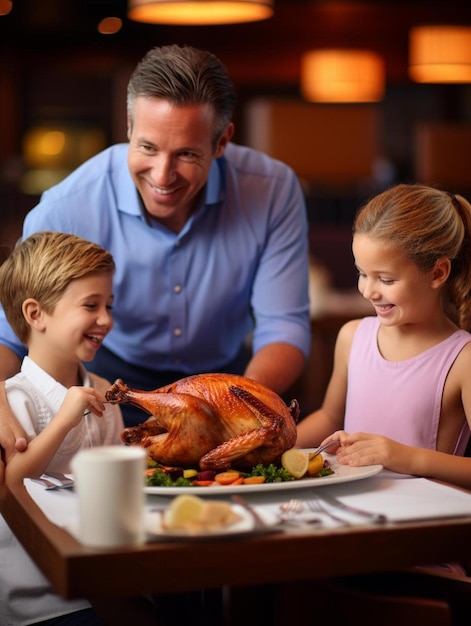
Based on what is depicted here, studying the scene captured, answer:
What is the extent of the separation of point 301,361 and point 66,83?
Answer: 7616 millimetres

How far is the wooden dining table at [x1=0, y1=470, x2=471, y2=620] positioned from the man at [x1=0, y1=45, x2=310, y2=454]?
1.03m

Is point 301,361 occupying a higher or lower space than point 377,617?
higher

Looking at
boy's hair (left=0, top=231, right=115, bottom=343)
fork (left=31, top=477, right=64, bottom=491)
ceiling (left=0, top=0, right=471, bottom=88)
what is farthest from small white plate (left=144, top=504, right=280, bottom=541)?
ceiling (left=0, top=0, right=471, bottom=88)

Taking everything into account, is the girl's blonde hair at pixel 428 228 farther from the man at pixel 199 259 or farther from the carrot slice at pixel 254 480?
the carrot slice at pixel 254 480

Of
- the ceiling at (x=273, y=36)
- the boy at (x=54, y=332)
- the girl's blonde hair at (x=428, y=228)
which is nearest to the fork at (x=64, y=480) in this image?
the boy at (x=54, y=332)

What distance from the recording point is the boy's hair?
6.04 ft

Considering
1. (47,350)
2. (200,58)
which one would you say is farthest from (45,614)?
(200,58)

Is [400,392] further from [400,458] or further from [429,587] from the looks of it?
[429,587]

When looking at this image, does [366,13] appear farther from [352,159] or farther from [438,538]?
[438,538]

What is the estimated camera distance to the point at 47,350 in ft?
6.11

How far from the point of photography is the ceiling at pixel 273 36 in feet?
28.3

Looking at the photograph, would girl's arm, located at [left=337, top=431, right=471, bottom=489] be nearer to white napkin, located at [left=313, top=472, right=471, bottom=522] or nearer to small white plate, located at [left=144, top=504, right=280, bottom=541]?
white napkin, located at [left=313, top=472, right=471, bottom=522]

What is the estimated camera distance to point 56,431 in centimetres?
161

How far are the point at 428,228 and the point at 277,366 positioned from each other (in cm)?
55
